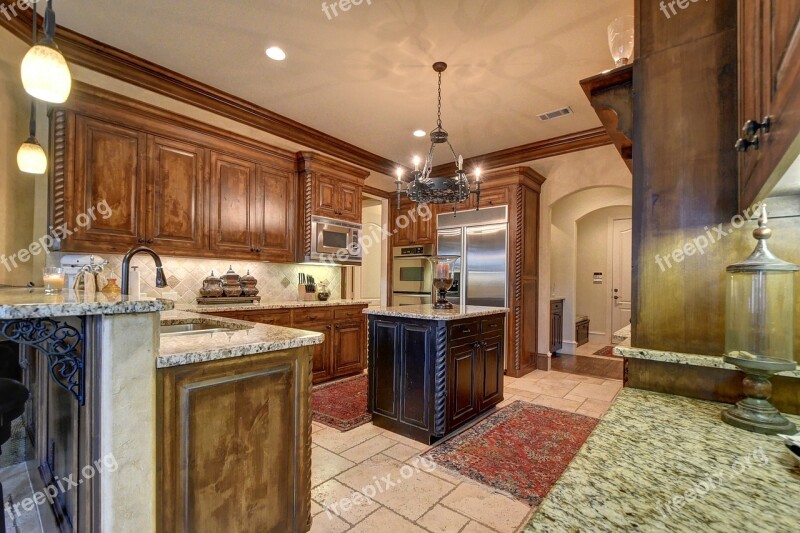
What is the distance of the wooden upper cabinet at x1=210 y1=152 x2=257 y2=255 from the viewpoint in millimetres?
3680

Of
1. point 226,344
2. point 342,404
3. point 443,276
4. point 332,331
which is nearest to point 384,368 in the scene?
point 342,404

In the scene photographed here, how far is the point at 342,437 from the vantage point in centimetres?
284

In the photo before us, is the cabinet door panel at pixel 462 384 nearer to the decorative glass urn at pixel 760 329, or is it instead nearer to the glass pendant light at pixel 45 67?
the decorative glass urn at pixel 760 329

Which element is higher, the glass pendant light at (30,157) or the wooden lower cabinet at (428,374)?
the glass pendant light at (30,157)

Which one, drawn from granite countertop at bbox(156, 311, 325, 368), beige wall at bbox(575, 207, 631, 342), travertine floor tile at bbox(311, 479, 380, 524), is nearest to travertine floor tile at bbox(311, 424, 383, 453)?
travertine floor tile at bbox(311, 479, 380, 524)

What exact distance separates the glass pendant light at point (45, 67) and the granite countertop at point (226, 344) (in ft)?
3.69

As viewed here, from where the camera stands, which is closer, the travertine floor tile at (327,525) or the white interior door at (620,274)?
the travertine floor tile at (327,525)

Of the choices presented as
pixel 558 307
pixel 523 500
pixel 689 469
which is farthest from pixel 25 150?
pixel 558 307

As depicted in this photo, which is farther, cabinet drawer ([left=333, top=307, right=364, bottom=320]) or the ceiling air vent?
cabinet drawer ([left=333, top=307, right=364, bottom=320])

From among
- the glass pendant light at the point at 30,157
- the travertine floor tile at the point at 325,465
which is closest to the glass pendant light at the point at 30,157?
the glass pendant light at the point at 30,157

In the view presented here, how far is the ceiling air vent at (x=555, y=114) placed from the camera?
3773mm

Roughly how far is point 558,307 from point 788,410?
5.34 m

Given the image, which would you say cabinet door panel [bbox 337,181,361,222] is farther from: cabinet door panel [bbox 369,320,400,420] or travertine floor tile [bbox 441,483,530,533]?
travertine floor tile [bbox 441,483,530,533]

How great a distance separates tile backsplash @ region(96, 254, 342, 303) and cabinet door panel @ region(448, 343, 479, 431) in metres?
2.54
